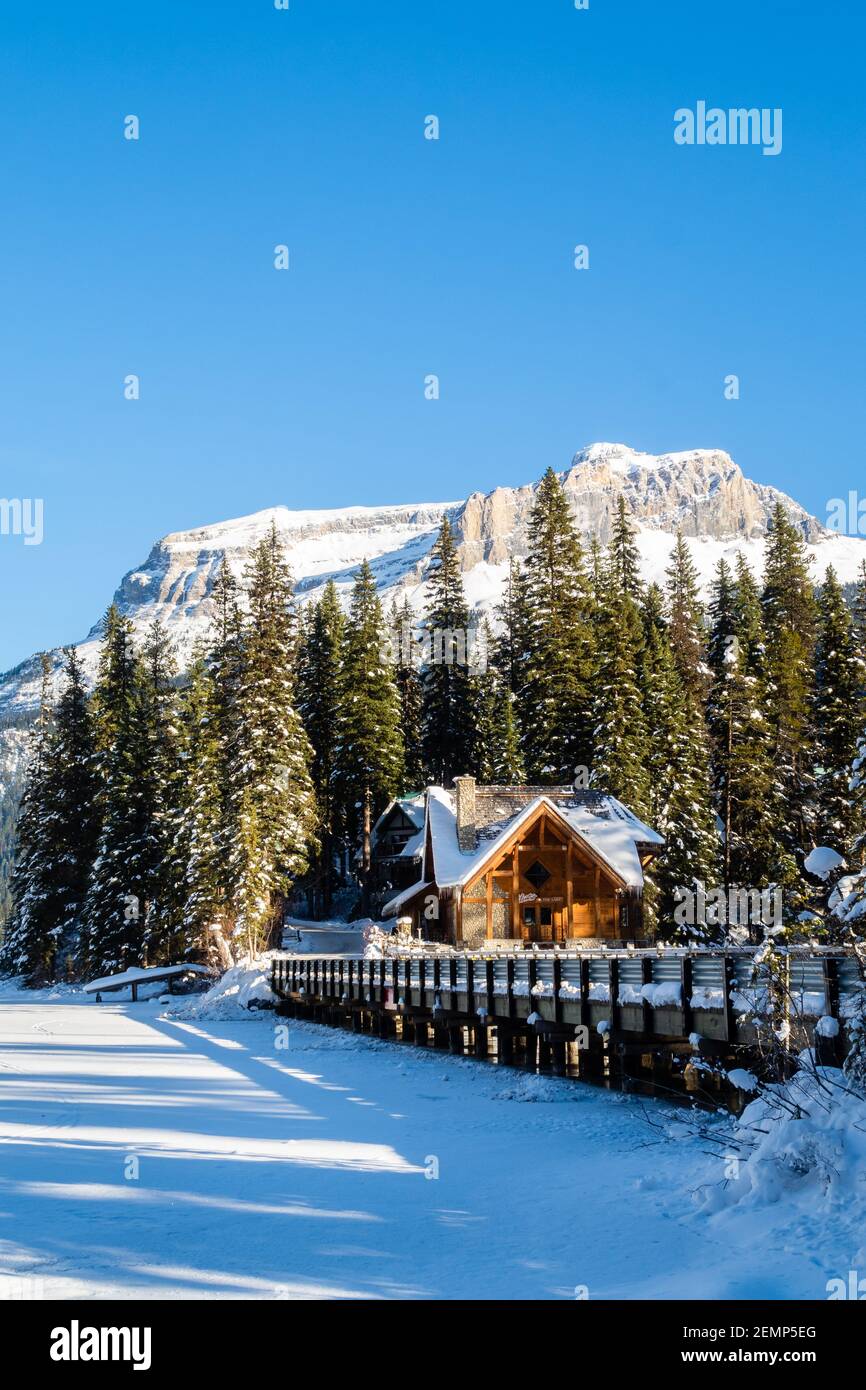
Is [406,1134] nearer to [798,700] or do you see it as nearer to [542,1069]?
[542,1069]

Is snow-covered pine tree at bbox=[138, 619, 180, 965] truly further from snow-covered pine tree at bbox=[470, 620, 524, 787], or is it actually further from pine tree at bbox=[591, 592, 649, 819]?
pine tree at bbox=[591, 592, 649, 819]

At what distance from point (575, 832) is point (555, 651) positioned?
11261mm

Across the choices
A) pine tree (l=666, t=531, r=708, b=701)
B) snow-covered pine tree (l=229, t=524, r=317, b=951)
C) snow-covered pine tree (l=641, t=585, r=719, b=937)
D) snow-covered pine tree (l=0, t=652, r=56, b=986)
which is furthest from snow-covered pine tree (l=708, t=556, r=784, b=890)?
snow-covered pine tree (l=0, t=652, r=56, b=986)

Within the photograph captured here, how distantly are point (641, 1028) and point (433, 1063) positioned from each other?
28.0 ft

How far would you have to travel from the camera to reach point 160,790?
54438mm

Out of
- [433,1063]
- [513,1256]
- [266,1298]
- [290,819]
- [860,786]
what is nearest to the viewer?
[266,1298]

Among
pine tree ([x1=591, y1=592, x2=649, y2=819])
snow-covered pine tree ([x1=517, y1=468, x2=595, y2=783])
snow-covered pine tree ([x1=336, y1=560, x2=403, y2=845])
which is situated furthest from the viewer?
snow-covered pine tree ([x1=336, y1=560, x2=403, y2=845])

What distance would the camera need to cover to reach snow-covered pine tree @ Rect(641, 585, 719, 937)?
48497mm

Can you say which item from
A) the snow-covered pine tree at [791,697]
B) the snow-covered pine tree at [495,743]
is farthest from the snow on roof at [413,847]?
the snow-covered pine tree at [791,697]

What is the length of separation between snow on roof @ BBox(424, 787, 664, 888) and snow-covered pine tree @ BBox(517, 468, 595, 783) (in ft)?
15.1

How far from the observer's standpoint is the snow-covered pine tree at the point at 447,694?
200 feet

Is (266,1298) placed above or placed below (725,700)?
below

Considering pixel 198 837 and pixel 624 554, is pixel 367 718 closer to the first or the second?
pixel 198 837
